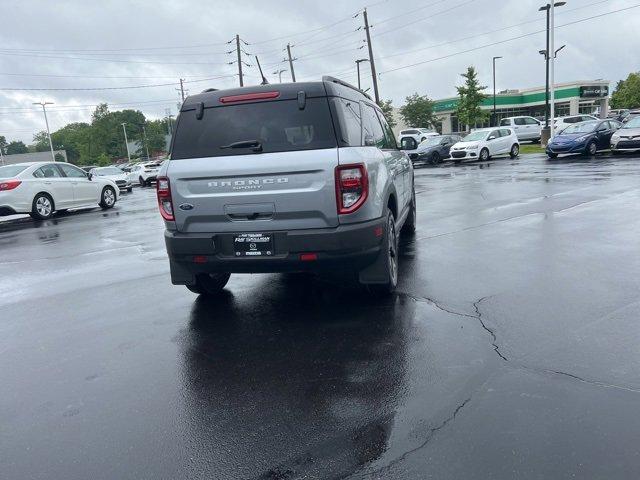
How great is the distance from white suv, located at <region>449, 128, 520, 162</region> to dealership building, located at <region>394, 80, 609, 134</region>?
118 ft

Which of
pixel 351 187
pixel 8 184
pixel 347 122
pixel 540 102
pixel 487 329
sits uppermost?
pixel 540 102

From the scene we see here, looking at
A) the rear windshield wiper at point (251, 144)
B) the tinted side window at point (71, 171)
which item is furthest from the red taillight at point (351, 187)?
the tinted side window at point (71, 171)

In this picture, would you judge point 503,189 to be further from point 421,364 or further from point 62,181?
point 62,181

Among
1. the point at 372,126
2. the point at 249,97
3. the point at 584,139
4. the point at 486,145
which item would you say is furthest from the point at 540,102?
the point at 249,97

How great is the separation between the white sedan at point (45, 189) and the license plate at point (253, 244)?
12746 millimetres

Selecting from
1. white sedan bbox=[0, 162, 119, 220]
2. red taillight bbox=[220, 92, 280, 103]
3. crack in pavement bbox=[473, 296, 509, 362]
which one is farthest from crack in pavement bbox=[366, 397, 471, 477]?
white sedan bbox=[0, 162, 119, 220]

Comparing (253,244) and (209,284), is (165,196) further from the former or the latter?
(209,284)

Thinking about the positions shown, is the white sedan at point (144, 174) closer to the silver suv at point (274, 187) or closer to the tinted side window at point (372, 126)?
the tinted side window at point (372, 126)

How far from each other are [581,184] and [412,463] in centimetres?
1328

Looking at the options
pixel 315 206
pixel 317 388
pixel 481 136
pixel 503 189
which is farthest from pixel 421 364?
pixel 481 136

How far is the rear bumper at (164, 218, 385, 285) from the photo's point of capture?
475 cm

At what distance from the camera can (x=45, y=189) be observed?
15992 mm

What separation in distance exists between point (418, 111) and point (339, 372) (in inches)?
2698

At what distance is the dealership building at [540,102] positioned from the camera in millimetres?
65625
